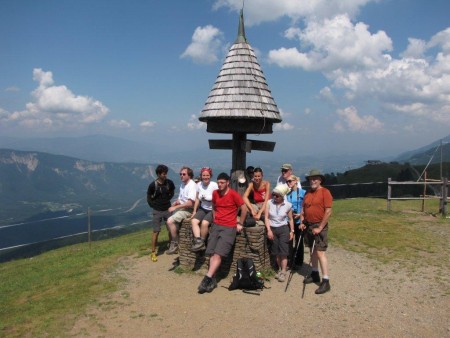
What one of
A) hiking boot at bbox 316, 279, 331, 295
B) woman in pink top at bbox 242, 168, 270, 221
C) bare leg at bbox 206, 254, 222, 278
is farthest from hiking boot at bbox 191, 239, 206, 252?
hiking boot at bbox 316, 279, 331, 295

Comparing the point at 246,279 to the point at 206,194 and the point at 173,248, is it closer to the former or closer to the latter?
the point at 206,194

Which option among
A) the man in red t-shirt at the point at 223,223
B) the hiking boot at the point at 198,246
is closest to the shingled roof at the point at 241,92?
the man in red t-shirt at the point at 223,223

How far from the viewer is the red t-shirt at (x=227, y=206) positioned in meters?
7.12

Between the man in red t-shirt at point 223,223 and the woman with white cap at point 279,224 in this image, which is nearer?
the man in red t-shirt at point 223,223

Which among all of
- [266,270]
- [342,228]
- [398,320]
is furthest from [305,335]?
[342,228]

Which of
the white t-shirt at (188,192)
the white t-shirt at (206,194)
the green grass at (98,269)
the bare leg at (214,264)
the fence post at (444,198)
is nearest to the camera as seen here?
the green grass at (98,269)

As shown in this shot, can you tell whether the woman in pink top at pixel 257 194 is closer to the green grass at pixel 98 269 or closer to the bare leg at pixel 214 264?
the bare leg at pixel 214 264

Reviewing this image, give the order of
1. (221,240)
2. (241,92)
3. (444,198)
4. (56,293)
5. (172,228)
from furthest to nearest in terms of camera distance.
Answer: (444,198), (172,228), (241,92), (56,293), (221,240)

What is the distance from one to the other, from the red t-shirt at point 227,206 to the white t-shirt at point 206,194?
0.58 m

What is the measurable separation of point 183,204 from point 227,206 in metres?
1.76

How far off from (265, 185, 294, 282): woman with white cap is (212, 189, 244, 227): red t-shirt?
722 mm

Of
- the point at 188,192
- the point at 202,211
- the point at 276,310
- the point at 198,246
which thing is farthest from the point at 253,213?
the point at 276,310

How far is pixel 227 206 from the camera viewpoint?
7.18 meters

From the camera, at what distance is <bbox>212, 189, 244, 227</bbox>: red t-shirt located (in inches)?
281
